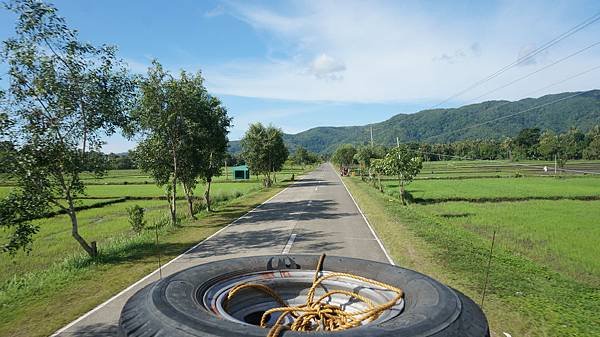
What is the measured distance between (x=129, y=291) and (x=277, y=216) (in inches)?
447

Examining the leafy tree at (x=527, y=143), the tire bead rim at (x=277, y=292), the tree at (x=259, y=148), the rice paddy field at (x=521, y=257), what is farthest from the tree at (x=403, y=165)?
the leafy tree at (x=527, y=143)

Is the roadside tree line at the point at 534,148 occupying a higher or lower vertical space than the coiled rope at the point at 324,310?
higher

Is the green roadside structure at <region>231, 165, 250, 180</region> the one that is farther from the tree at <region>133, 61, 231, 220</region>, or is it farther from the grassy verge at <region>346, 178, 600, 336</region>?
the grassy verge at <region>346, 178, 600, 336</region>

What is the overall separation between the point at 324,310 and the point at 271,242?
995 cm

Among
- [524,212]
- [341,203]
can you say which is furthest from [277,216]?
[524,212]

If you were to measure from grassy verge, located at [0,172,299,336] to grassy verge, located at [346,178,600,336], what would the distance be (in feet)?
23.7

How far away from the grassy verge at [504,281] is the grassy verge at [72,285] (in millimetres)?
7212

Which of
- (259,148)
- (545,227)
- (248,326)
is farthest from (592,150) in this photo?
(248,326)

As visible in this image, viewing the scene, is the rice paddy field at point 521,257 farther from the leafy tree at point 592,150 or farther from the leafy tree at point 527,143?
the leafy tree at point 527,143

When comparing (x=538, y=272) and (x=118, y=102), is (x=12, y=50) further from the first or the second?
(x=538, y=272)

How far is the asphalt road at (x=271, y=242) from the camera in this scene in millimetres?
6793

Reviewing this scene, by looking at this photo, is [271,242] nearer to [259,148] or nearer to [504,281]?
[504,281]

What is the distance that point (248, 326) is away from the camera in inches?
92.2

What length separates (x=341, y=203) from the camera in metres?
24.9
